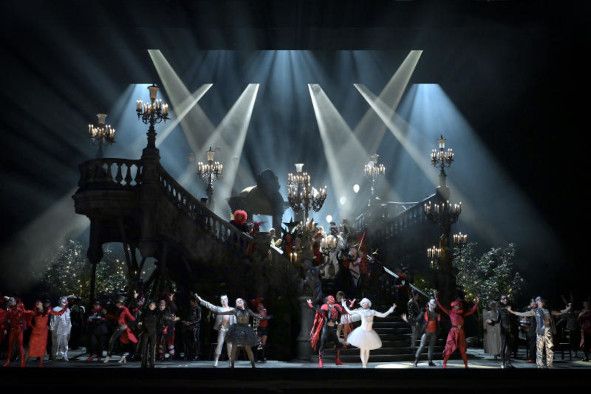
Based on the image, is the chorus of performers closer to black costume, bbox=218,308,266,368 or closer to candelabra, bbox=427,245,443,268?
black costume, bbox=218,308,266,368

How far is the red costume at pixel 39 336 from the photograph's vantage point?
15.3m

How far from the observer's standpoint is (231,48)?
2784 centimetres

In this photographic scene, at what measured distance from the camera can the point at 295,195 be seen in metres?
20.4

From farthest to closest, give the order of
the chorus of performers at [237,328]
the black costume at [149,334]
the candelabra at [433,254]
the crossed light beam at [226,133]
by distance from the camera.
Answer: the crossed light beam at [226,133]
the candelabra at [433,254]
the chorus of performers at [237,328]
the black costume at [149,334]

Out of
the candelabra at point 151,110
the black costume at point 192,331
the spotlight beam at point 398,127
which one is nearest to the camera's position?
the black costume at point 192,331

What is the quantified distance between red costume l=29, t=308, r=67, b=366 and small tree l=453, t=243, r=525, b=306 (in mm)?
19313

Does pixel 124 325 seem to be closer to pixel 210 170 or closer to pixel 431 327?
pixel 431 327

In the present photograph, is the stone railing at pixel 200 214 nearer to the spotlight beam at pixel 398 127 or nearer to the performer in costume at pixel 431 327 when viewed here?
the performer in costume at pixel 431 327

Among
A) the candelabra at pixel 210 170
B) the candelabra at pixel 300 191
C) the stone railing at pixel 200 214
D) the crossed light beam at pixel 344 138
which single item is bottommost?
the stone railing at pixel 200 214

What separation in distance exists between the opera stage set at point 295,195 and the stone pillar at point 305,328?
0.06 m

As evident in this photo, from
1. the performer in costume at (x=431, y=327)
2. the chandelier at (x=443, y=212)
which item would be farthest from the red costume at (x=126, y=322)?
the chandelier at (x=443, y=212)

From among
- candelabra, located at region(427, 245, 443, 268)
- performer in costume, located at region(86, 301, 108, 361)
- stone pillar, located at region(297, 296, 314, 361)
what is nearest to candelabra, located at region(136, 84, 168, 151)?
performer in costume, located at region(86, 301, 108, 361)

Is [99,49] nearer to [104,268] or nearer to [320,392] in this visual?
[104,268]

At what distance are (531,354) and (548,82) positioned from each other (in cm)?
1302
